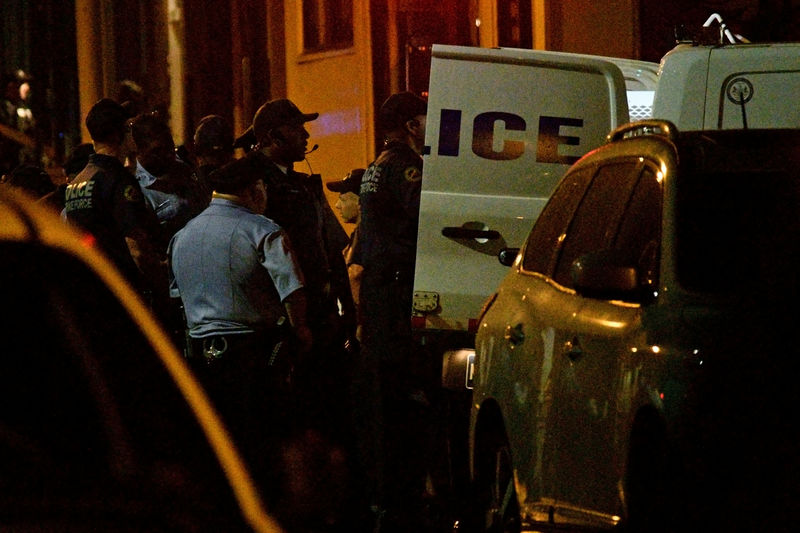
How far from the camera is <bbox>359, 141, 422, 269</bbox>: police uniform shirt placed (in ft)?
30.5

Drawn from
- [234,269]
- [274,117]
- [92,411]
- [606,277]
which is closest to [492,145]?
[274,117]

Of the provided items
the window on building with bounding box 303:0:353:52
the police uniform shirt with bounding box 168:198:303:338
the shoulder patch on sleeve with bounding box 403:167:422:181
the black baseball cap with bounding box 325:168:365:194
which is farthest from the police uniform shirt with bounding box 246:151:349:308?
the window on building with bounding box 303:0:353:52

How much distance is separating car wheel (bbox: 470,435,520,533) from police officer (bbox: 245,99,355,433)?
2.12 m

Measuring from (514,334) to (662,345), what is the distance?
1662mm

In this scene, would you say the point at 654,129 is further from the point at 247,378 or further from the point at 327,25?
the point at 327,25

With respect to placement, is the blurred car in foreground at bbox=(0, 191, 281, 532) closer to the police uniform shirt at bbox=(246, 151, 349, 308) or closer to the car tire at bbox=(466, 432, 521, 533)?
the car tire at bbox=(466, 432, 521, 533)

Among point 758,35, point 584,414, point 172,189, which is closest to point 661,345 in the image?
point 584,414

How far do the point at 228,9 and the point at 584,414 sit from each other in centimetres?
1663

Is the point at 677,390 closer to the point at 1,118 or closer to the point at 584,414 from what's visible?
the point at 584,414

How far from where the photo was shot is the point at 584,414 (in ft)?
17.9

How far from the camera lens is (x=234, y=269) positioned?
7512 millimetres

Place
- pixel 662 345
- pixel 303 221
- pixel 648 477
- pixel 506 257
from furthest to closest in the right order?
pixel 303 221 → pixel 506 257 → pixel 648 477 → pixel 662 345

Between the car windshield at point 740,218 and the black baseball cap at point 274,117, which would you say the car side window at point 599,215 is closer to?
the car windshield at point 740,218

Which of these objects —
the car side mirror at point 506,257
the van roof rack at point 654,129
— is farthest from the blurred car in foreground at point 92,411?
the car side mirror at point 506,257
